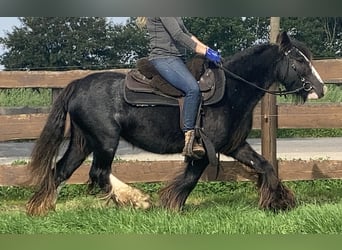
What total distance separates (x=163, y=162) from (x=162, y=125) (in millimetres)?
701

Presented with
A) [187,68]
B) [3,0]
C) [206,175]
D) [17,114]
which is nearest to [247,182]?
[206,175]

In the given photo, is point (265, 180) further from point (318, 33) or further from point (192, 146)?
point (318, 33)

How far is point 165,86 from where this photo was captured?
17.3 ft

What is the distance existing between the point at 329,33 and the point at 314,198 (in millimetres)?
1490

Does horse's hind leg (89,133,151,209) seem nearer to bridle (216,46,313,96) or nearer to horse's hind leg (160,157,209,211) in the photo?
horse's hind leg (160,157,209,211)

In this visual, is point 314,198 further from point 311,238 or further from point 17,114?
point 17,114

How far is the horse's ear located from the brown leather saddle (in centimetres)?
→ 53

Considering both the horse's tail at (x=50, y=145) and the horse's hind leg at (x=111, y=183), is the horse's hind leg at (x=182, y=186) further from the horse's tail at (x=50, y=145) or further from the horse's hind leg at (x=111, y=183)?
the horse's tail at (x=50, y=145)

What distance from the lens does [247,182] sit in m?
6.16

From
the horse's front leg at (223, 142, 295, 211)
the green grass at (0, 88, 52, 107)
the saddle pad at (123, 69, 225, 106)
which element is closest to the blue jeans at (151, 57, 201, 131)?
the saddle pad at (123, 69, 225, 106)

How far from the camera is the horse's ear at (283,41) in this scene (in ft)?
17.6

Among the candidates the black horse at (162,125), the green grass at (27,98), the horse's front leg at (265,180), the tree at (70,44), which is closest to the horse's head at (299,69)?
the black horse at (162,125)

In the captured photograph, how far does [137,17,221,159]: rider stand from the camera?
5160 mm

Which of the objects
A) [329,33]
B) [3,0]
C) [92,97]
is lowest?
[92,97]
